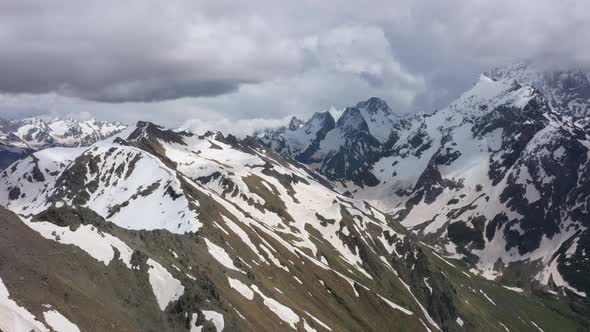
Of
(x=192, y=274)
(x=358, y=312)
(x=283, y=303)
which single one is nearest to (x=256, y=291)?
(x=283, y=303)

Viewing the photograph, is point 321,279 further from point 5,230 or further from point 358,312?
point 5,230

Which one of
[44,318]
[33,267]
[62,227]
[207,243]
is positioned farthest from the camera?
[207,243]

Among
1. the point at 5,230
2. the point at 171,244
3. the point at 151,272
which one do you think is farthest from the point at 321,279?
the point at 5,230

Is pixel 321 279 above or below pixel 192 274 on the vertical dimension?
below

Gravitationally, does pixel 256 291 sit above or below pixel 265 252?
above

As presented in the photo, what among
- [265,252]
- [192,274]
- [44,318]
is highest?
[44,318]

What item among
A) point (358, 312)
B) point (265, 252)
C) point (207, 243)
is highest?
point (207, 243)

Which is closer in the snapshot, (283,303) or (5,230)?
(5,230)

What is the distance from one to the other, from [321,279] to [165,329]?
4439 inches

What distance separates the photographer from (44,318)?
68250mm

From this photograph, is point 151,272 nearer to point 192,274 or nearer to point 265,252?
point 192,274

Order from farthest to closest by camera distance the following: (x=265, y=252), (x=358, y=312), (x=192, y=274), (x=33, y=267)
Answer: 1. (x=358, y=312)
2. (x=265, y=252)
3. (x=192, y=274)
4. (x=33, y=267)

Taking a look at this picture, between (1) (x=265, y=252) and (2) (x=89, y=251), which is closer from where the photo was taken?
(2) (x=89, y=251)

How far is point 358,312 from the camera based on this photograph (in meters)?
195
